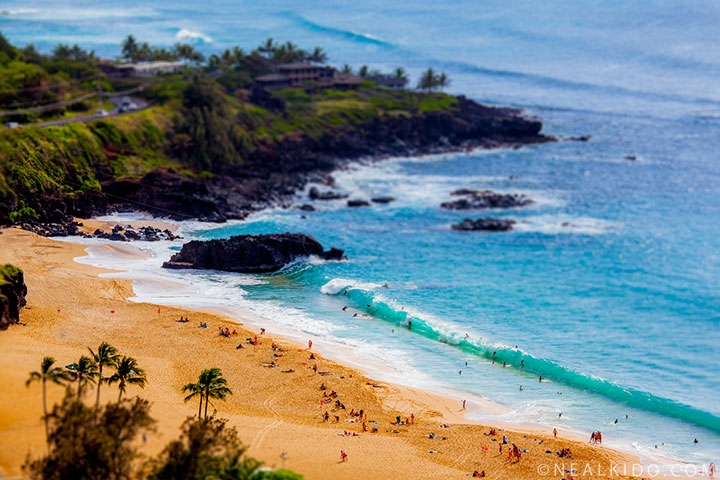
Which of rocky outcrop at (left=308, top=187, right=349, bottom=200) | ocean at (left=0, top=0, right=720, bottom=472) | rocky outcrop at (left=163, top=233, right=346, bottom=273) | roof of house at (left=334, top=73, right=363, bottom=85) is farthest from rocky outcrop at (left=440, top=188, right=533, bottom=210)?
roof of house at (left=334, top=73, right=363, bottom=85)

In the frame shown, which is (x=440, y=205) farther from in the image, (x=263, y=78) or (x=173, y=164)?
(x=263, y=78)

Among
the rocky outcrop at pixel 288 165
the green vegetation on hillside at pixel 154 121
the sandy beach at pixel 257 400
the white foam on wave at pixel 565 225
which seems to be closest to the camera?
the sandy beach at pixel 257 400

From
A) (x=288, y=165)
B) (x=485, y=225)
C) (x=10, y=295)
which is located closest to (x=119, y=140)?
(x=288, y=165)

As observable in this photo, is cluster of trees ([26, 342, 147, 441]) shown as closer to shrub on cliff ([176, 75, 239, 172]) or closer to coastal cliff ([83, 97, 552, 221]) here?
coastal cliff ([83, 97, 552, 221])

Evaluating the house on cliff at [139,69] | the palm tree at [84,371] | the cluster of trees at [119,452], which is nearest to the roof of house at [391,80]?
the house on cliff at [139,69]

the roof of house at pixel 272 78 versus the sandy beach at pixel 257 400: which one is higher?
the roof of house at pixel 272 78

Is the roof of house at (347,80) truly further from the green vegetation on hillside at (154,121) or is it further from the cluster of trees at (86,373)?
the cluster of trees at (86,373)
